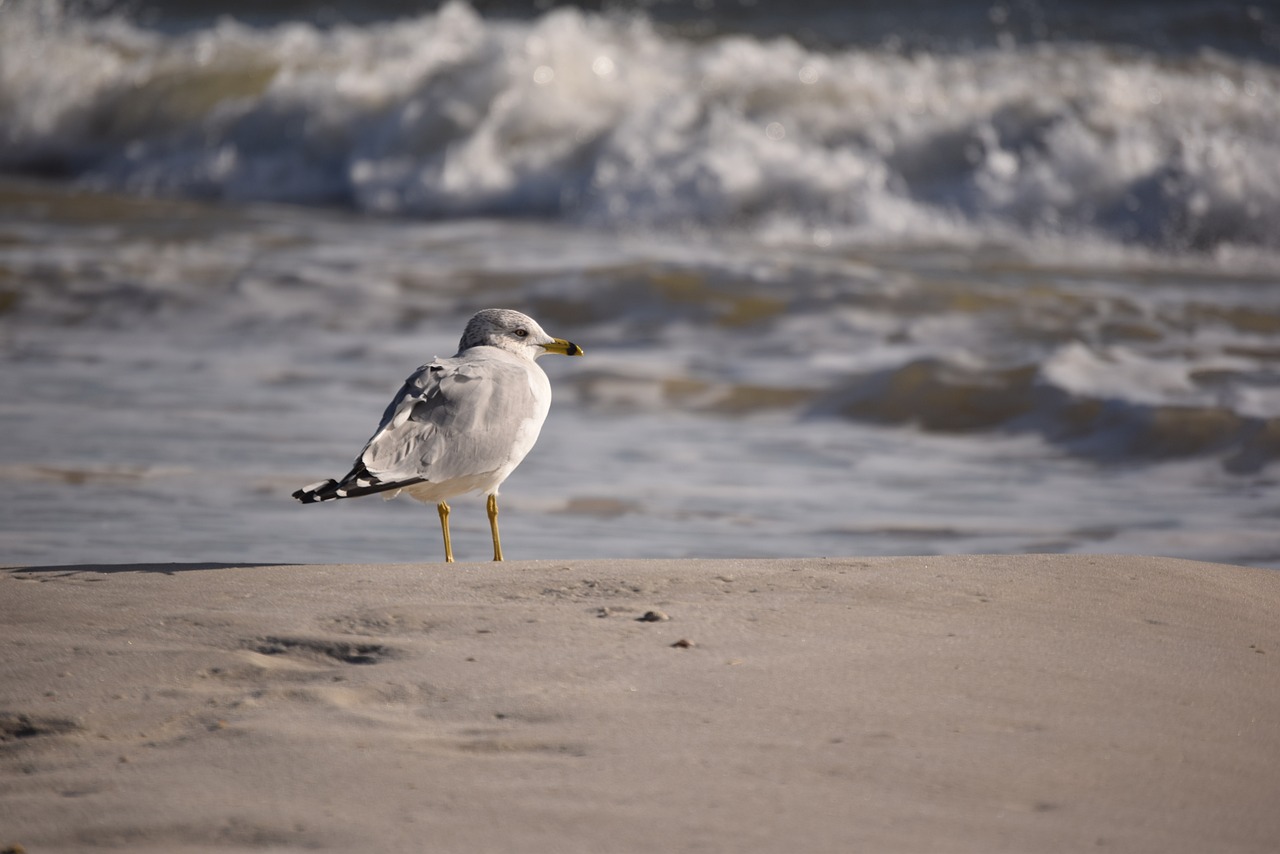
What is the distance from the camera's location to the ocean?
496 cm

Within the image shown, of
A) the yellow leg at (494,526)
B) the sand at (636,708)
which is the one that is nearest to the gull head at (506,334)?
the yellow leg at (494,526)

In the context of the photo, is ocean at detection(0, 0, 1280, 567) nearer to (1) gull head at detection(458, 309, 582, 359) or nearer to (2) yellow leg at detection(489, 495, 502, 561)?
(2) yellow leg at detection(489, 495, 502, 561)

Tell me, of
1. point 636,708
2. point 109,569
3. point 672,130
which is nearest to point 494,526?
point 109,569

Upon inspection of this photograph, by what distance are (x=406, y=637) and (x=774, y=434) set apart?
11.5 ft

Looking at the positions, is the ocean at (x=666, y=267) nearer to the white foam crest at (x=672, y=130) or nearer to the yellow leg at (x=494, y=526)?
the white foam crest at (x=672, y=130)

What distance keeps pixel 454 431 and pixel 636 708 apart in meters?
1.24

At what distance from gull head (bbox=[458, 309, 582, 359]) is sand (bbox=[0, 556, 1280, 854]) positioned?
34.3 inches

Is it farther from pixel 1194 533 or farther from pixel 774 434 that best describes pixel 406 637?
pixel 774 434

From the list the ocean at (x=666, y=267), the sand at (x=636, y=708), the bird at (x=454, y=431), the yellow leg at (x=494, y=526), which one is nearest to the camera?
the sand at (x=636, y=708)

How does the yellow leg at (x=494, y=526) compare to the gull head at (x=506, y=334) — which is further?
the gull head at (x=506, y=334)

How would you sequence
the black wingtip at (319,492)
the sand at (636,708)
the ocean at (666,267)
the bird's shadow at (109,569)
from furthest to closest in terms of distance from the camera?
the ocean at (666,267)
the bird's shadow at (109,569)
the black wingtip at (319,492)
the sand at (636,708)

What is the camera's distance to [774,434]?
6141 millimetres

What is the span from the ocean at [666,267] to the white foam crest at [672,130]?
0.14 ft

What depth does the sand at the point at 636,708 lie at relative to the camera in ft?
6.84
